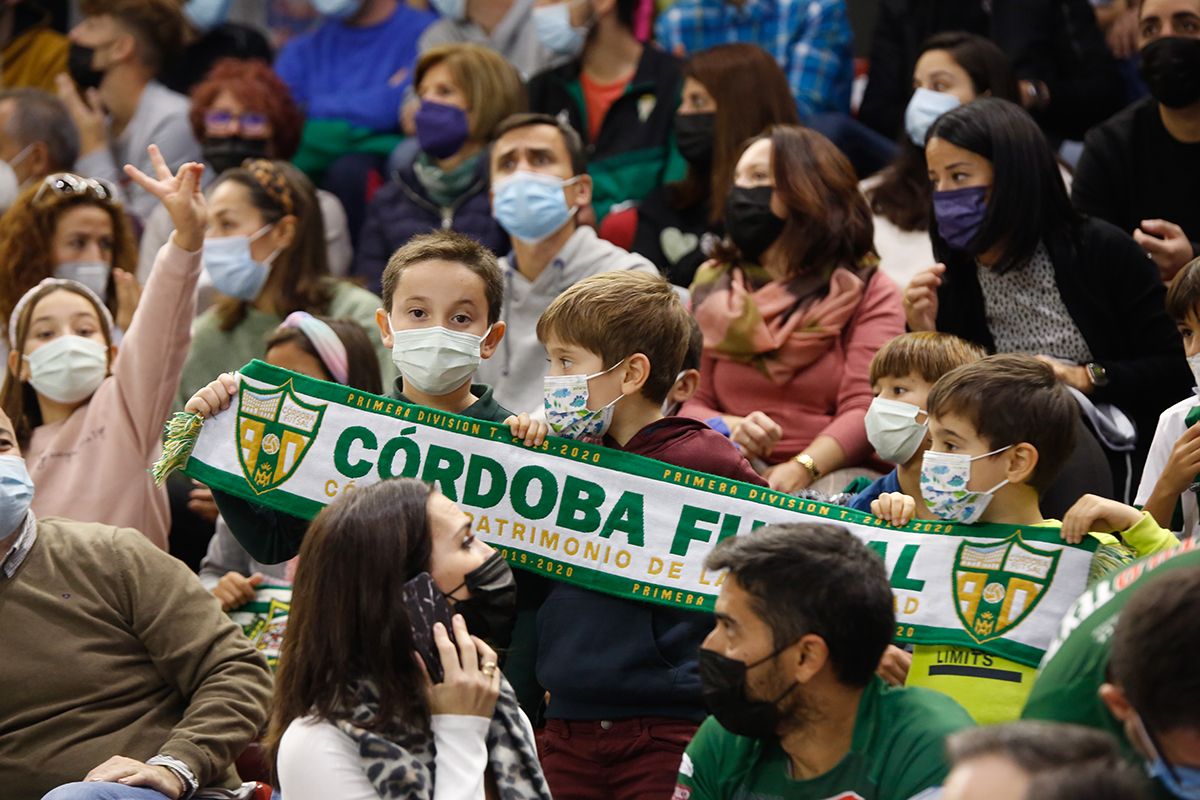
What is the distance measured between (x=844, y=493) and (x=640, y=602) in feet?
2.67

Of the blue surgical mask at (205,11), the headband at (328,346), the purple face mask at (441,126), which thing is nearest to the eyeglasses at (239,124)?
the purple face mask at (441,126)

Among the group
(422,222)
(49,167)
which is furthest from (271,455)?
(49,167)

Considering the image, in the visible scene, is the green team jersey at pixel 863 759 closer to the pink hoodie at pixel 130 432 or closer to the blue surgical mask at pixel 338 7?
the pink hoodie at pixel 130 432

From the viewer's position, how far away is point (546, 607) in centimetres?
430

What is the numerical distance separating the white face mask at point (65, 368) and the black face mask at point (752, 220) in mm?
2111

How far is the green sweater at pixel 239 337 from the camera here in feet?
20.9

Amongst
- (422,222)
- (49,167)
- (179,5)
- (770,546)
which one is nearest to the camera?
(770,546)

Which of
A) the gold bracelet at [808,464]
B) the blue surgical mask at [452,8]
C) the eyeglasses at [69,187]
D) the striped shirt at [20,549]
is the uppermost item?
the blue surgical mask at [452,8]

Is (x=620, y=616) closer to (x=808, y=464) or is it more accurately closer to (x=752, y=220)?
(x=808, y=464)

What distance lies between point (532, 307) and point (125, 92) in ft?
11.1

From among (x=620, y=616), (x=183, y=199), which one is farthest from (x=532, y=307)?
(x=620, y=616)

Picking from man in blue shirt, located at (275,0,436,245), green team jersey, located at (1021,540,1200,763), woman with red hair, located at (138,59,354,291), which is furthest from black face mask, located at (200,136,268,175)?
green team jersey, located at (1021,540,1200,763)

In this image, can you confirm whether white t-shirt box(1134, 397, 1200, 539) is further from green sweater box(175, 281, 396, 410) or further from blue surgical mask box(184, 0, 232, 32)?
blue surgical mask box(184, 0, 232, 32)

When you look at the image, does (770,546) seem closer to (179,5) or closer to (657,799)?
(657,799)
